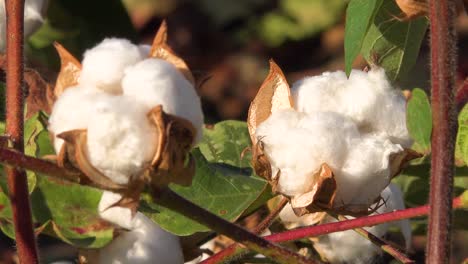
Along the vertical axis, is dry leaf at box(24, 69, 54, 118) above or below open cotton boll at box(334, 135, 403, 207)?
below

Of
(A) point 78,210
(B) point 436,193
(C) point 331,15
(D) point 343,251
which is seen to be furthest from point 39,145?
(C) point 331,15

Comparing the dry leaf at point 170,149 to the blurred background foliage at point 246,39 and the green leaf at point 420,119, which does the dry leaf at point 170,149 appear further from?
the blurred background foliage at point 246,39

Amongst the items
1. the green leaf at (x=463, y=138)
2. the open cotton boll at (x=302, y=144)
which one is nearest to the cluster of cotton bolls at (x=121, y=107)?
the open cotton boll at (x=302, y=144)

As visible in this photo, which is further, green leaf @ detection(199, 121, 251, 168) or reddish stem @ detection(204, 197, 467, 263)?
green leaf @ detection(199, 121, 251, 168)

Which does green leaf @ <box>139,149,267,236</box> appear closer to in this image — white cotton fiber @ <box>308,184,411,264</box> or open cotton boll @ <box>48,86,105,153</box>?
white cotton fiber @ <box>308,184,411,264</box>

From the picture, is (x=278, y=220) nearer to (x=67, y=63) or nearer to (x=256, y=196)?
(x=256, y=196)

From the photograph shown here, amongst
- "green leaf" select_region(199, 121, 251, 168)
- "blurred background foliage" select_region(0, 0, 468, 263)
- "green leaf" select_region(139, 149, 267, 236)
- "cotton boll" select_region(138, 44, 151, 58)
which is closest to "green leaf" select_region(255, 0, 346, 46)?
"blurred background foliage" select_region(0, 0, 468, 263)

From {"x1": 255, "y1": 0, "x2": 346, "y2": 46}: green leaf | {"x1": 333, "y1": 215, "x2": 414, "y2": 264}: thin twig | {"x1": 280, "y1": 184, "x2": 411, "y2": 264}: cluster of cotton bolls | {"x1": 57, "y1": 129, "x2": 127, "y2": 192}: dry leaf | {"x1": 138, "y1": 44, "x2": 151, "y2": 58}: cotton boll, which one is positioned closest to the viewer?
{"x1": 57, "y1": 129, "x2": 127, "y2": 192}: dry leaf

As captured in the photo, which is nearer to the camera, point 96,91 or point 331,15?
point 96,91
